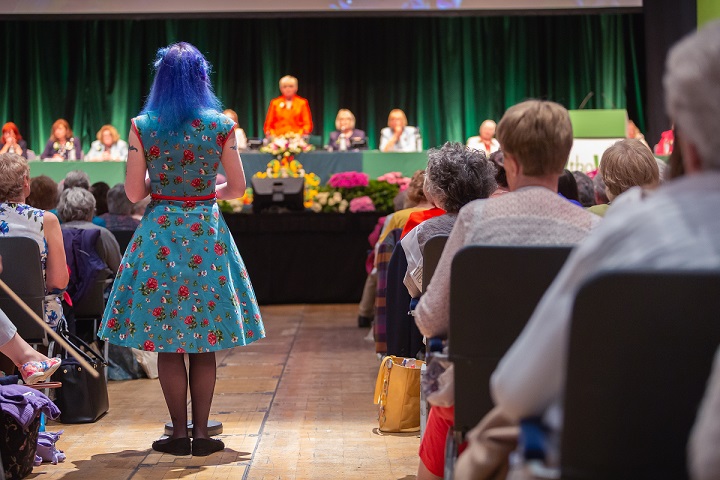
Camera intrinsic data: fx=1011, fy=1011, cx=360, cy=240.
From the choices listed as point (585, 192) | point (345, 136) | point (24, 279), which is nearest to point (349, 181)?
point (345, 136)

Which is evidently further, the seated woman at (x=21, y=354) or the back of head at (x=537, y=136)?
the seated woman at (x=21, y=354)

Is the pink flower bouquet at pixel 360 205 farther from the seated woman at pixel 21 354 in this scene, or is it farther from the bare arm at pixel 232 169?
the seated woman at pixel 21 354

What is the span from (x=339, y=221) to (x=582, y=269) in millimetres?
6927

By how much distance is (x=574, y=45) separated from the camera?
44.3 feet

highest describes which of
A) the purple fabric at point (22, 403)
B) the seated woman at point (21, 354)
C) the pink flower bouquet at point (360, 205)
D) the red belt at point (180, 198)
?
the red belt at point (180, 198)

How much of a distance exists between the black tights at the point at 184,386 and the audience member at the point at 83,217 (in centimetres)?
148

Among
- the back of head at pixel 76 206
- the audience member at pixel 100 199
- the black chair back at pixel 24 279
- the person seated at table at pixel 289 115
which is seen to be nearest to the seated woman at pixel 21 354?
the black chair back at pixel 24 279

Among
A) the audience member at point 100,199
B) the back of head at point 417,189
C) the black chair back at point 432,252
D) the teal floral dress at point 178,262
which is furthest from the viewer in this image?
the audience member at point 100,199

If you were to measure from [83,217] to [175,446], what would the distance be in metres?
1.73

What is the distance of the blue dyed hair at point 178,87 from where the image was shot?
3275 mm

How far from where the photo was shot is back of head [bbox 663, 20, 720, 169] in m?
1.22

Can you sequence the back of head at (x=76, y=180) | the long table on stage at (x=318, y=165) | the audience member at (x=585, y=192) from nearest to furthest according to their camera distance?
the audience member at (x=585, y=192), the back of head at (x=76, y=180), the long table on stage at (x=318, y=165)

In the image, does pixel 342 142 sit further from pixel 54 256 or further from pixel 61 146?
pixel 54 256

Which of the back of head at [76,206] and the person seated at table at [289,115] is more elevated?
the person seated at table at [289,115]
